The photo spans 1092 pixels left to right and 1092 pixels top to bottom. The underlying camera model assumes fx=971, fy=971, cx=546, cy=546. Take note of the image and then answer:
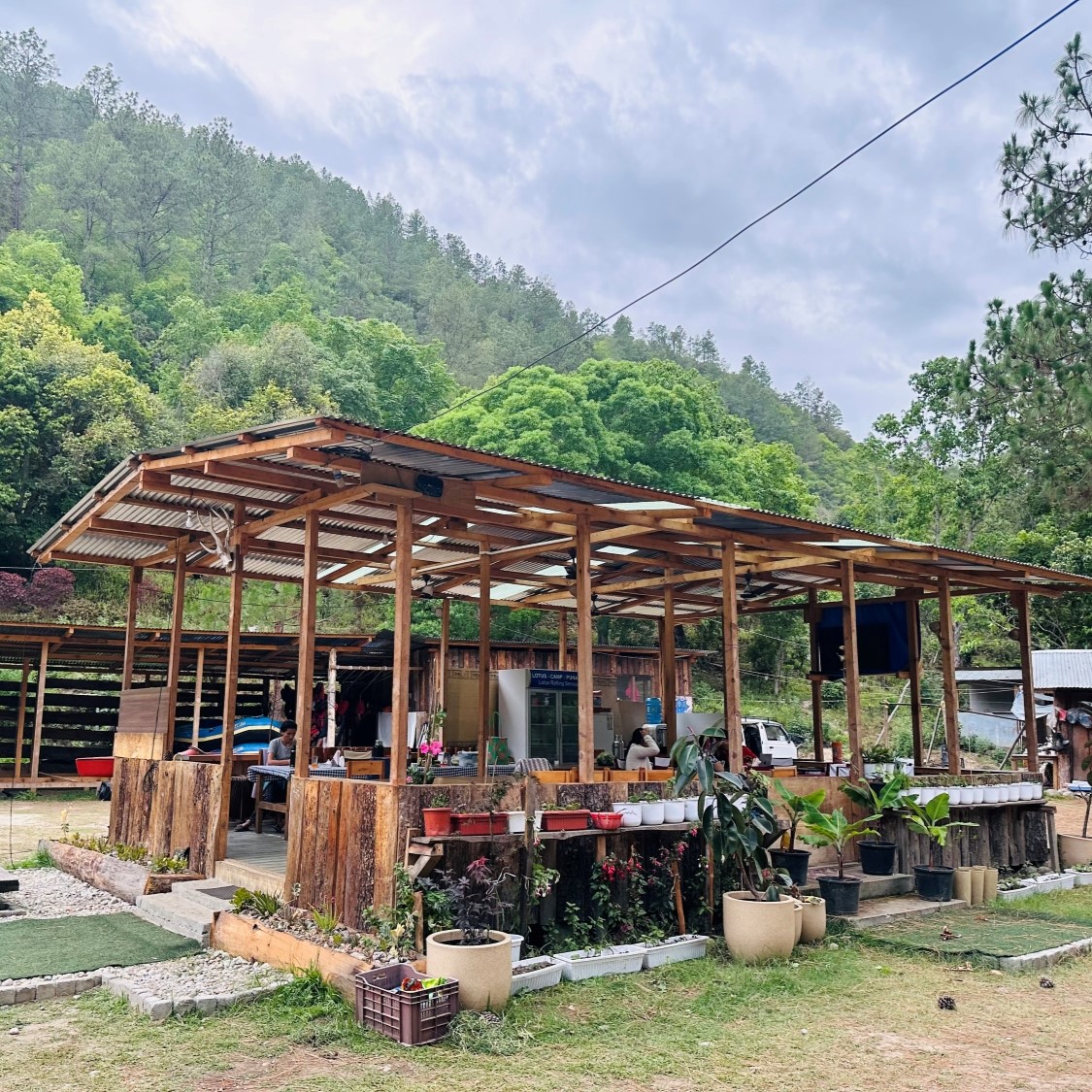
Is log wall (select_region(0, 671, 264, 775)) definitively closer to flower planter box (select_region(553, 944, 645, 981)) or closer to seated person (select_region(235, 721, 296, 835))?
seated person (select_region(235, 721, 296, 835))

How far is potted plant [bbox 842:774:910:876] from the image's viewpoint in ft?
28.2

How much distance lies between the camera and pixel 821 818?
773 centimetres

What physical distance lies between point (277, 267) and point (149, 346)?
528 inches

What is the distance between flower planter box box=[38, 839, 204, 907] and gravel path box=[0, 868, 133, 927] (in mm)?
65

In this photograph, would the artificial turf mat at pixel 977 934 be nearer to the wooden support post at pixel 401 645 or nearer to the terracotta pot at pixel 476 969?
the terracotta pot at pixel 476 969

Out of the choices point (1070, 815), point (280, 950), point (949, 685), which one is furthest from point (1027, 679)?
point (280, 950)

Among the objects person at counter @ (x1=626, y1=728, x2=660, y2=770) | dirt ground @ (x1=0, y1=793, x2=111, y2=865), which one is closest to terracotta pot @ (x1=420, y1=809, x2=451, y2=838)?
person at counter @ (x1=626, y1=728, x2=660, y2=770)

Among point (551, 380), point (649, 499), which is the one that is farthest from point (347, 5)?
point (551, 380)

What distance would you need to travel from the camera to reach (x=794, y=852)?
766cm

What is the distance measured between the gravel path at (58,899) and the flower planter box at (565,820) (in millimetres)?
3995

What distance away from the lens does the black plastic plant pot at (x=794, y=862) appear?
7.64m

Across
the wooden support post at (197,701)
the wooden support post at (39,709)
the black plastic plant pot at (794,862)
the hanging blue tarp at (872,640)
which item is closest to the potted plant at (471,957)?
the black plastic plant pot at (794,862)

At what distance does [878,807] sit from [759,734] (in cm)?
903

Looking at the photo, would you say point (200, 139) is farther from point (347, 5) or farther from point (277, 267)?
point (347, 5)
